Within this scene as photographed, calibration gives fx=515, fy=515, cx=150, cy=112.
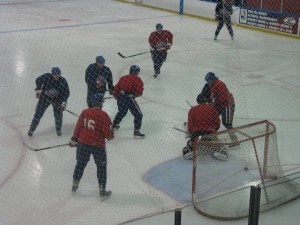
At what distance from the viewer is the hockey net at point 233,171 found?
483 centimetres

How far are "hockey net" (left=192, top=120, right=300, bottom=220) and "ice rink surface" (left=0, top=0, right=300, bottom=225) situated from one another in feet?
0.43

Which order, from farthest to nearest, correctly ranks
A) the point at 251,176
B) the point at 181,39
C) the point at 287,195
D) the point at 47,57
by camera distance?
the point at 181,39 → the point at 47,57 → the point at 251,176 → the point at 287,195

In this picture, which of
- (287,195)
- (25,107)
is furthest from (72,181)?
(25,107)

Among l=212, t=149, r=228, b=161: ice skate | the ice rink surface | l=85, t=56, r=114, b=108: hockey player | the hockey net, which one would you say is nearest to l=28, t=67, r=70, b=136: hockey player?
the ice rink surface

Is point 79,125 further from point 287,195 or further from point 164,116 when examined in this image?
point 164,116

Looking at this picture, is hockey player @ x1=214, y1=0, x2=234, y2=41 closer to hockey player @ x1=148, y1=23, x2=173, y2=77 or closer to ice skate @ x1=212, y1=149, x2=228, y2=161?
hockey player @ x1=148, y1=23, x2=173, y2=77

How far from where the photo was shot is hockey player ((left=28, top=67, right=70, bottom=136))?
684 cm

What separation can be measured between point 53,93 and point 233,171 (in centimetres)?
269

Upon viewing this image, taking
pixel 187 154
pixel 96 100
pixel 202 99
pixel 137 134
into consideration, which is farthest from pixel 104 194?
pixel 202 99

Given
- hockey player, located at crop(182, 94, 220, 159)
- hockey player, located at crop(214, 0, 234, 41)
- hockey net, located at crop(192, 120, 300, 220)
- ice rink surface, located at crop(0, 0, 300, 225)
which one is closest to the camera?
hockey net, located at crop(192, 120, 300, 220)

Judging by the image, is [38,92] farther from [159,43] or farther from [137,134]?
[159,43]

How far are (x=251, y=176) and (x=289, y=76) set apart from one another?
16.5 feet

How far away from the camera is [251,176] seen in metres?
5.74

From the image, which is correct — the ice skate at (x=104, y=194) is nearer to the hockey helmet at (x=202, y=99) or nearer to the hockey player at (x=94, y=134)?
the hockey player at (x=94, y=134)
